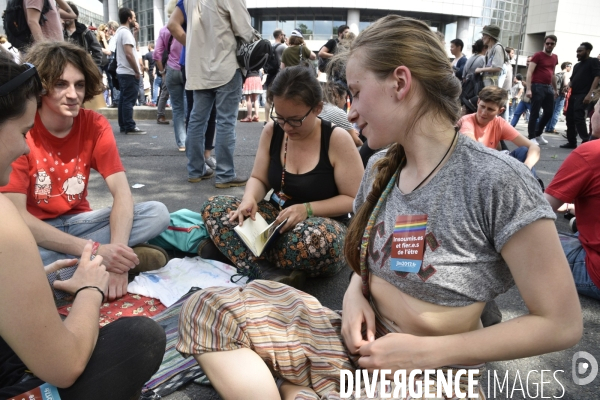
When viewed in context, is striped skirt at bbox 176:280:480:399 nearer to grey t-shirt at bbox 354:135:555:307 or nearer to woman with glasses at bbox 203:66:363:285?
grey t-shirt at bbox 354:135:555:307

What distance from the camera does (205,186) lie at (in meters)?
4.75

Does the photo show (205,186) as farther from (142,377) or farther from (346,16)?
(346,16)

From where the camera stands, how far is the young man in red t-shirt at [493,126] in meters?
4.04

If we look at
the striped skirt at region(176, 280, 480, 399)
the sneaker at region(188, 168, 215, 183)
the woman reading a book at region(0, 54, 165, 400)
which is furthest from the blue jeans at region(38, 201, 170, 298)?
the sneaker at region(188, 168, 215, 183)

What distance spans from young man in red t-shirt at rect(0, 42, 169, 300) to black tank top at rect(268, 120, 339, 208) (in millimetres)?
793

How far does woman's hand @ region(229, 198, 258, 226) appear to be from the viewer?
2.70 m

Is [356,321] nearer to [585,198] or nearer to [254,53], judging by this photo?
[585,198]

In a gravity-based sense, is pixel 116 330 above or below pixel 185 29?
below

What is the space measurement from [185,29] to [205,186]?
1817 millimetres

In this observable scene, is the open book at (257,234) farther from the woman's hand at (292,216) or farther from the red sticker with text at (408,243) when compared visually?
the red sticker with text at (408,243)

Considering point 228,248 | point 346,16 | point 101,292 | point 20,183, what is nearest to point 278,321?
point 101,292

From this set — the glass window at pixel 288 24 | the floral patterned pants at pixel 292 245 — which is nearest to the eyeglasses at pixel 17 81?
the floral patterned pants at pixel 292 245

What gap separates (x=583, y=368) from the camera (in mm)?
2045

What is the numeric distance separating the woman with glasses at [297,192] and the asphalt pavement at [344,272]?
0.28 metres
